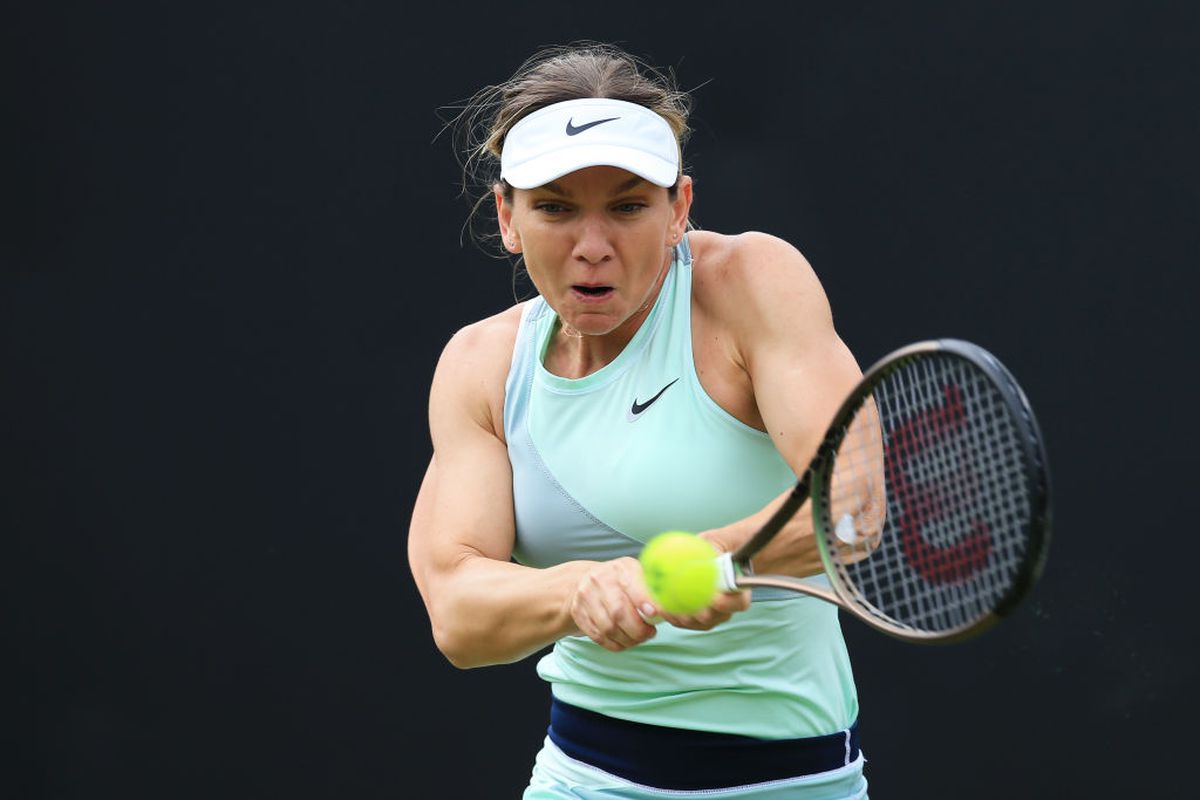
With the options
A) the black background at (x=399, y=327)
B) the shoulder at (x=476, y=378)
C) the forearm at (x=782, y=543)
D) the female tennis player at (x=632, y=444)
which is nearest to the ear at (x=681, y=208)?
the female tennis player at (x=632, y=444)

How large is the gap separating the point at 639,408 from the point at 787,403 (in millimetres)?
225

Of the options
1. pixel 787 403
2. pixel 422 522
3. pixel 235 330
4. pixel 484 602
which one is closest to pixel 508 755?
pixel 235 330

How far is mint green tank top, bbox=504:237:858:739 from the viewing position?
6.62ft

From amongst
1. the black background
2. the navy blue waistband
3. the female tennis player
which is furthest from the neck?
the black background

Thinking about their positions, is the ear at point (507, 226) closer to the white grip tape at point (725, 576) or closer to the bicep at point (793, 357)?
the bicep at point (793, 357)

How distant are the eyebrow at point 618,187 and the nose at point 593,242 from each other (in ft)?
0.13

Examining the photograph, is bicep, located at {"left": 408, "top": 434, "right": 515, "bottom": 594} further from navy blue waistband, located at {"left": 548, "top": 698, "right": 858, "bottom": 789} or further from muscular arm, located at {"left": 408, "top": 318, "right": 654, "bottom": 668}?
navy blue waistband, located at {"left": 548, "top": 698, "right": 858, "bottom": 789}

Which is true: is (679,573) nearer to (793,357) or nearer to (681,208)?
(793,357)

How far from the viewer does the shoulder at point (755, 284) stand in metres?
1.99

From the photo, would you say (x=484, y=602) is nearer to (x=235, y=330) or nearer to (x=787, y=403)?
(x=787, y=403)

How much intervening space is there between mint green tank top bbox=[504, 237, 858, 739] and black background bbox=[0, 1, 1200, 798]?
3.90 feet

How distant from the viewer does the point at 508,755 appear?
3428 millimetres

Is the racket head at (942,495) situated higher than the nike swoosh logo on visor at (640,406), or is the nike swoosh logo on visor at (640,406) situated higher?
the nike swoosh logo on visor at (640,406)

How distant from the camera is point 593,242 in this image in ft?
6.36
